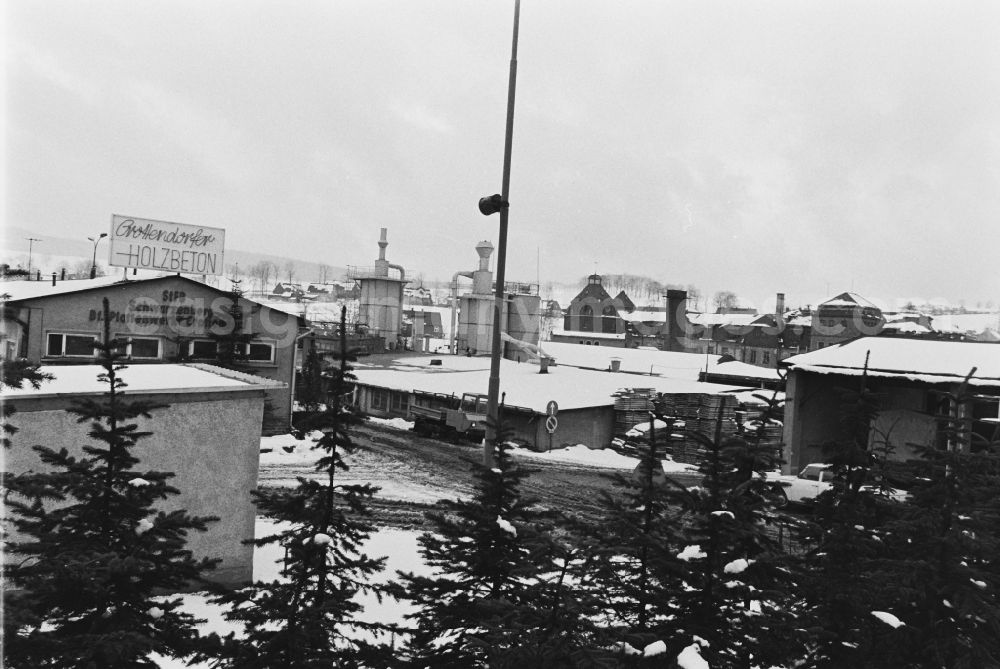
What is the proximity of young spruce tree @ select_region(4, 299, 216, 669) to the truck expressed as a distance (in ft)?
76.3

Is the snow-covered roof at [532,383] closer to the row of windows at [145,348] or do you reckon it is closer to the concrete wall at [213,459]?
the row of windows at [145,348]

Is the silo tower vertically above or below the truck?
above

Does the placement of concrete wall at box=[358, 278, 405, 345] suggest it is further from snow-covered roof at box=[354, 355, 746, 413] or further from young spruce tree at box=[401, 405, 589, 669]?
young spruce tree at box=[401, 405, 589, 669]

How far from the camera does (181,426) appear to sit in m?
11.9

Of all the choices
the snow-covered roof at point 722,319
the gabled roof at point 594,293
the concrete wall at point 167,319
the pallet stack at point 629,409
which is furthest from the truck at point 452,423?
the gabled roof at point 594,293

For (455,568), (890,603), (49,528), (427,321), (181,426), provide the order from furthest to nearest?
(427,321) < (181,426) < (890,603) < (455,568) < (49,528)

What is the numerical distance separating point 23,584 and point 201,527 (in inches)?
46.6

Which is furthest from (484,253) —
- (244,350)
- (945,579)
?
(945,579)

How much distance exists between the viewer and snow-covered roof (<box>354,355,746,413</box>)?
101 feet

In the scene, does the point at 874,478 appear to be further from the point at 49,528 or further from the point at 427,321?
the point at 427,321

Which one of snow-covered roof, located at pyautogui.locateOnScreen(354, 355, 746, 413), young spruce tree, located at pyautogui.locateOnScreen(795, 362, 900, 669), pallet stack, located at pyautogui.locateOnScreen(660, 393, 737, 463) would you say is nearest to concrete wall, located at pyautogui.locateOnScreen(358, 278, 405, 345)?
snow-covered roof, located at pyautogui.locateOnScreen(354, 355, 746, 413)

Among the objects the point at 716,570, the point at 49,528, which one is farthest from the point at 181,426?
the point at 716,570

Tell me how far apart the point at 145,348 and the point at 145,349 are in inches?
1.5

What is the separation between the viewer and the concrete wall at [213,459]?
38.4ft
